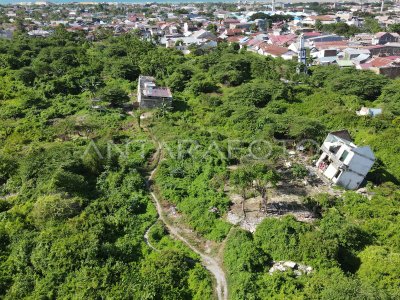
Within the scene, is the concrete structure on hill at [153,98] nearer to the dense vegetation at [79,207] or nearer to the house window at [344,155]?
the dense vegetation at [79,207]

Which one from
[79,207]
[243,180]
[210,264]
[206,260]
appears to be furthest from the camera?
[243,180]

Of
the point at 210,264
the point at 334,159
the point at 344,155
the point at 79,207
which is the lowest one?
the point at 210,264

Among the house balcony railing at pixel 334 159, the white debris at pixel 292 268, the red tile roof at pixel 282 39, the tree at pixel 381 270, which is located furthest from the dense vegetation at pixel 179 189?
the red tile roof at pixel 282 39

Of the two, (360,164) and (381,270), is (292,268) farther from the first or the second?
(360,164)

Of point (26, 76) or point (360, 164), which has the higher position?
point (26, 76)

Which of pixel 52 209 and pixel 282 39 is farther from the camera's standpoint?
pixel 282 39

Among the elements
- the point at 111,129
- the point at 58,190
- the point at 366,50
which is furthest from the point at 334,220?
the point at 366,50

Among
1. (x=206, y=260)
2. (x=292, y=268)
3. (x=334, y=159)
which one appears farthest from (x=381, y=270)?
(x=334, y=159)
